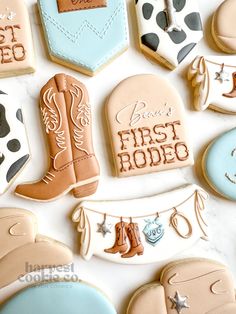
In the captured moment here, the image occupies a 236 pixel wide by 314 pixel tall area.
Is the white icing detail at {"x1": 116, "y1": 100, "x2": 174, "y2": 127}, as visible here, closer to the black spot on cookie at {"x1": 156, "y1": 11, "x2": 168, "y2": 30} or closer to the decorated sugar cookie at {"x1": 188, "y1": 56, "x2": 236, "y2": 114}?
the decorated sugar cookie at {"x1": 188, "y1": 56, "x2": 236, "y2": 114}

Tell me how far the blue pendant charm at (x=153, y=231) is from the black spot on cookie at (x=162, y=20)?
0.45 meters

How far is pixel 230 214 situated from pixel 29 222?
1.55 feet

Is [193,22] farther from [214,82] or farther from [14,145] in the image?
[14,145]

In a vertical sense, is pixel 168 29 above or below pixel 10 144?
above

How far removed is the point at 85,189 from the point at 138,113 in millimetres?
211

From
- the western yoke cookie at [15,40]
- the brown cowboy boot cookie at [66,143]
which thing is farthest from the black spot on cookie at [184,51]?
the western yoke cookie at [15,40]

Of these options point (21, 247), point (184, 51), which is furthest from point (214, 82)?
point (21, 247)

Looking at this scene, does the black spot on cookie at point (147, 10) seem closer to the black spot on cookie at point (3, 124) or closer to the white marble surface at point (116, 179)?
the white marble surface at point (116, 179)

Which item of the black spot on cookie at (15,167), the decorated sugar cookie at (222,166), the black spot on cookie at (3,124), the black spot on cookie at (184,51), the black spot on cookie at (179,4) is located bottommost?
the decorated sugar cookie at (222,166)

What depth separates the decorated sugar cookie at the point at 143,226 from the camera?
3.43 feet

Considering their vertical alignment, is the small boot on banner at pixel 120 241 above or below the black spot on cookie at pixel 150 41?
below

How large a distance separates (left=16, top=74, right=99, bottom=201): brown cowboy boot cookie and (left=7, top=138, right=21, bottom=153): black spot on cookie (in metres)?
0.07

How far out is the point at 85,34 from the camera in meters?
1.08

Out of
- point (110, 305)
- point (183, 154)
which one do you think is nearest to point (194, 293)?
point (110, 305)
